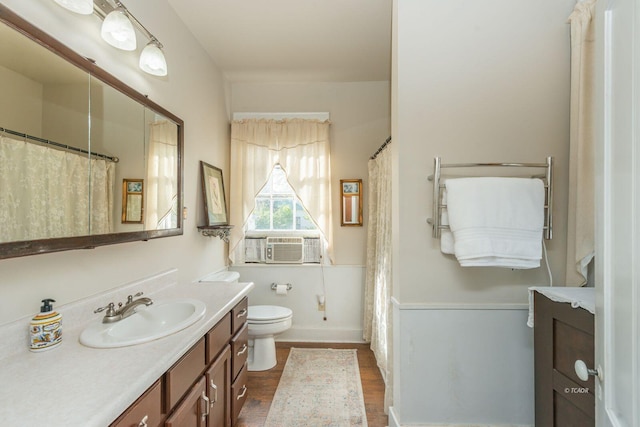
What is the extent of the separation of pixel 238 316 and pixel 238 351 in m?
0.21

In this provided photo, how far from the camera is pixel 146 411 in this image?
91 centimetres

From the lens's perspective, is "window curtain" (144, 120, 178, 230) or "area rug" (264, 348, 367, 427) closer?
"window curtain" (144, 120, 178, 230)

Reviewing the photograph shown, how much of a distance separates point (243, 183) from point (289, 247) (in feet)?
2.62

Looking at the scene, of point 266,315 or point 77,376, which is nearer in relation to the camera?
point 77,376

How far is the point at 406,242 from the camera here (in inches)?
63.4

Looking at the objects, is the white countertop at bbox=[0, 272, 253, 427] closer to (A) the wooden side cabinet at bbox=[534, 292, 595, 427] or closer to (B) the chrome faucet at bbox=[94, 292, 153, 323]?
(B) the chrome faucet at bbox=[94, 292, 153, 323]

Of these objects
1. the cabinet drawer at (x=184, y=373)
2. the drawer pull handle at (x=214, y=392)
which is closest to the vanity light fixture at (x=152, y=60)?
the cabinet drawer at (x=184, y=373)

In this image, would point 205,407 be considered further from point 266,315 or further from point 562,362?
point 562,362

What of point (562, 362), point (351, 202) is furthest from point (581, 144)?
point (351, 202)

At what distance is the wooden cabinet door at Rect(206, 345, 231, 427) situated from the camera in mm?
1395

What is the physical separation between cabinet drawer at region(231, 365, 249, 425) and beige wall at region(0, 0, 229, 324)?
800 mm

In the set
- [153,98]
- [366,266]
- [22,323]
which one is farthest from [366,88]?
[22,323]

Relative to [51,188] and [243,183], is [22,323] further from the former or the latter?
[243,183]

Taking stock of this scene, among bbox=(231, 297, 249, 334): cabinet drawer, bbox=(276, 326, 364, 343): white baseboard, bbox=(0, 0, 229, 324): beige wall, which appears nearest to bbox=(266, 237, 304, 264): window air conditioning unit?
bbox=(0, 0, 229, 324): beige wall
